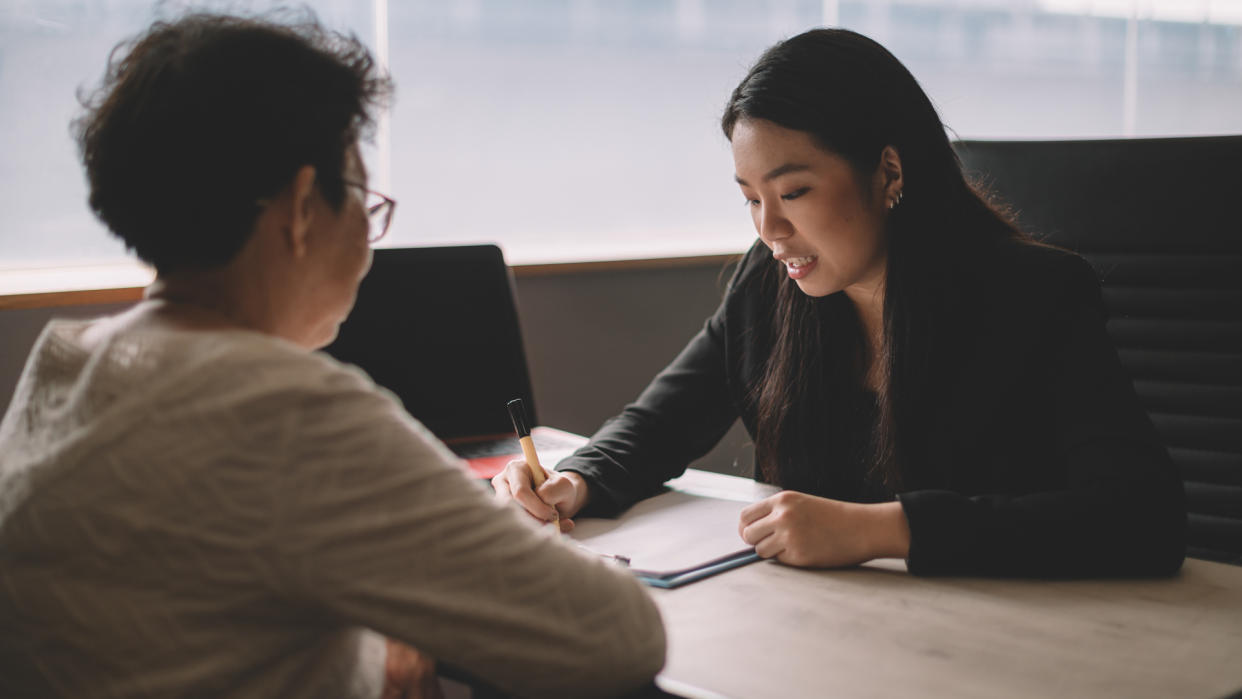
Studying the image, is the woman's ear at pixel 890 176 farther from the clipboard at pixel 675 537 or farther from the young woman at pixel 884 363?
the clipboard at pixel 675 537

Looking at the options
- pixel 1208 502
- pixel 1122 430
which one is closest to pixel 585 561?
pixel 1122 430

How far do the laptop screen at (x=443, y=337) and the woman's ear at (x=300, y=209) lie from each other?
41.3 inches

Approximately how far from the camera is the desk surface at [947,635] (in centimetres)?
84

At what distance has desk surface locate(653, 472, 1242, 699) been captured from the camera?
2.77 ft

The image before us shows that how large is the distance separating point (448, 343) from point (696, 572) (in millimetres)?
933

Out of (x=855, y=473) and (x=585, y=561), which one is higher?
(x=585, y=561)

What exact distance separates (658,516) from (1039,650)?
0.55 m

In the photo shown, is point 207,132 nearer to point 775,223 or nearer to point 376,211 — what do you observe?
point 376,211

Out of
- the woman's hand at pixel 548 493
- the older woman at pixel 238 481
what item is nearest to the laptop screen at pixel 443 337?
the woman's hand at pixel 548 493

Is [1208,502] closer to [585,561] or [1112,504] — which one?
[1112,504]

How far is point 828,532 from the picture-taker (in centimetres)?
113

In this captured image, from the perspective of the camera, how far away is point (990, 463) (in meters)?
1.37

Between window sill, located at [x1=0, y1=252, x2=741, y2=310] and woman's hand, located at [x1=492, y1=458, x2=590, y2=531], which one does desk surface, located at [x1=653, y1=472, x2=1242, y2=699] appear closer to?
woman's hand, located at [x1=492, y1=458, x2=590, y2=531]

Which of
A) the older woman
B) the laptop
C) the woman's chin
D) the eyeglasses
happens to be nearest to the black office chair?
the woman's chin
